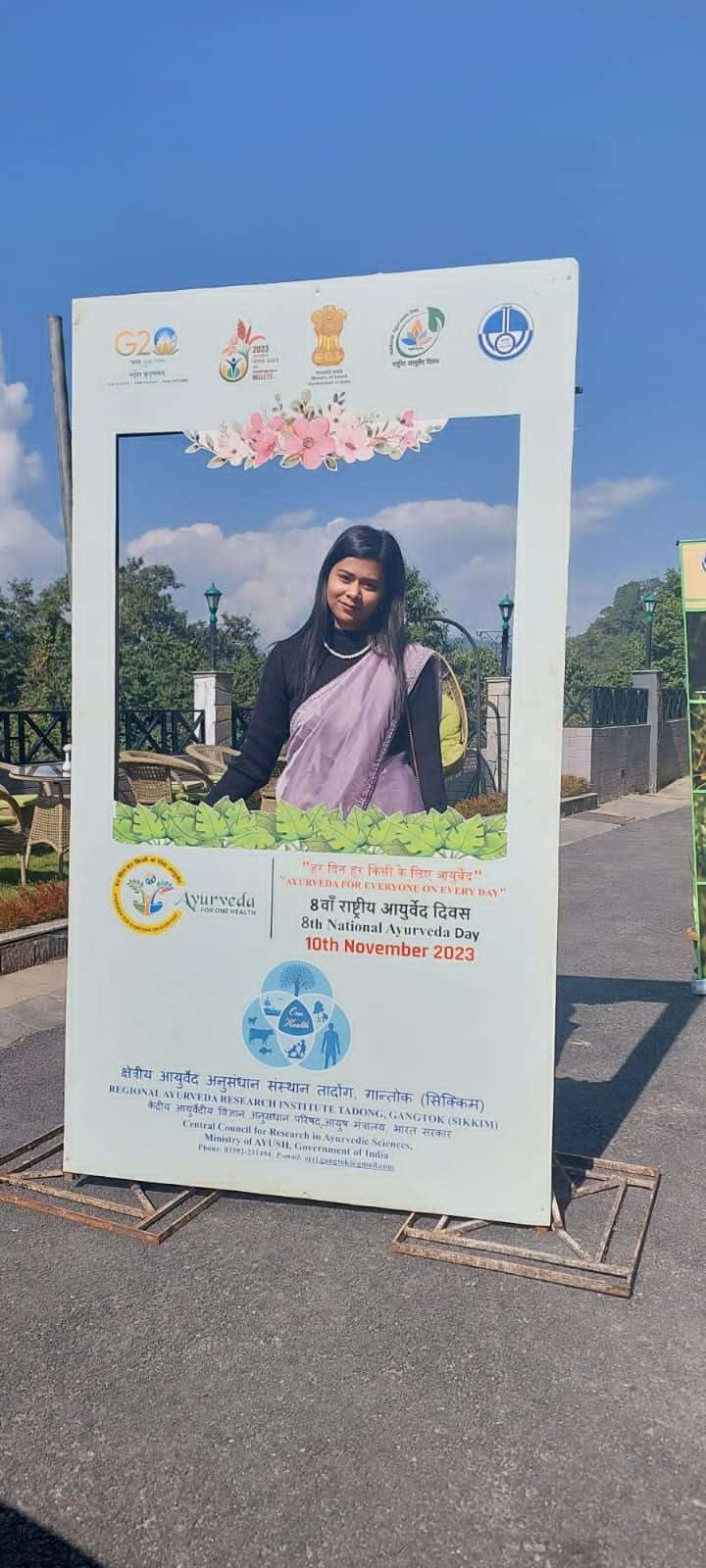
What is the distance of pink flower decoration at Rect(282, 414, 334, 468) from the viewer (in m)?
3.62

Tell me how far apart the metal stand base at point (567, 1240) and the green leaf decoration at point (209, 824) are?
4.70 ft

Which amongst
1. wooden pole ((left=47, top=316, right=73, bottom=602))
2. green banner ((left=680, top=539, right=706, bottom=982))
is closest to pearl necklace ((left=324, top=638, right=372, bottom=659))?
green banner ((left=680, top=539, right=706, bottom=982))

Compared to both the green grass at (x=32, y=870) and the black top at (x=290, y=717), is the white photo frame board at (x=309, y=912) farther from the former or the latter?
the green grass at (x=32, y=870)

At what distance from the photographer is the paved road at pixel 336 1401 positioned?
2459 mm

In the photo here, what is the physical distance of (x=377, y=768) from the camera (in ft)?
12.0

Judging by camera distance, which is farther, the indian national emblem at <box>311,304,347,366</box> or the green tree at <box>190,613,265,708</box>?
the green tree at <box>190,613,265,708</box>

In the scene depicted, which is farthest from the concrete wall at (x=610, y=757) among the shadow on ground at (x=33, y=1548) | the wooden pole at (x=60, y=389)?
the shadow on ground at (x=33, y=1548)

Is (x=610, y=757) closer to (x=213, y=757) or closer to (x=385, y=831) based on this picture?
(x=213, y=757)

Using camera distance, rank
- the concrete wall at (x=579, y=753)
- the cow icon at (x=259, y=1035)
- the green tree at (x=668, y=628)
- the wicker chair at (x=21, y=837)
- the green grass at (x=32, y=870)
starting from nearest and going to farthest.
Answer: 1. the cow icon at (x=259, y=1035)
2. the wicker chair at (x=21, y=837)
3. the green grass at (x=32, y=870)
4. the concrete wall at (x=579, y=753)
5. the green tree at (x=668, y=628)

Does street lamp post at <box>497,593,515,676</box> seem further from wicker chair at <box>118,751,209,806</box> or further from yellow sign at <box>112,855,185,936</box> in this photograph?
yellow sign at <box>112,855,185,936</box>

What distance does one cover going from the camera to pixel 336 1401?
114 inches

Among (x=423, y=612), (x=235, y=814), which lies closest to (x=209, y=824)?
(x=235, y=814)

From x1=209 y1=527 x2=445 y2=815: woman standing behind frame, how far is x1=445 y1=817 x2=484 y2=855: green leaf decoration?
9cm

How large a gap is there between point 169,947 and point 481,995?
1.07 metres
